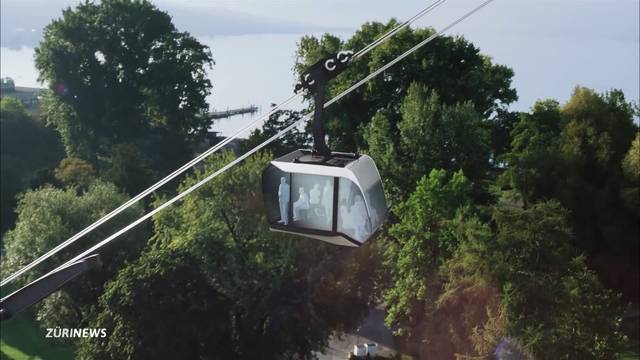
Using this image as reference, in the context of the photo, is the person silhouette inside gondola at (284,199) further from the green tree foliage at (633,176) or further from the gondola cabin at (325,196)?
the green tree foliage at (633,176)

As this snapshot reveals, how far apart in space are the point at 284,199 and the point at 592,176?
21001 millimetres

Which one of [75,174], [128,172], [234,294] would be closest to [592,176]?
[234,294]

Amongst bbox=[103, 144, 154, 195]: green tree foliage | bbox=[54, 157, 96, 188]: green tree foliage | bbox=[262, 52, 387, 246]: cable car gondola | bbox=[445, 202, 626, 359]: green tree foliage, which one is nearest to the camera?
bbox=[262, 52, 387, 246]: cable car gondola

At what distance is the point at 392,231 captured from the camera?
20.4 m

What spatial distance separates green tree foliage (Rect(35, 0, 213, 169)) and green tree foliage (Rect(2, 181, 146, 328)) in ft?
46.7

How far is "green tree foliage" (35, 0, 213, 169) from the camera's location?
4078 centimetres

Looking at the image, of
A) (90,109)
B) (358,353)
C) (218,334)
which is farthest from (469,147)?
(90,109)

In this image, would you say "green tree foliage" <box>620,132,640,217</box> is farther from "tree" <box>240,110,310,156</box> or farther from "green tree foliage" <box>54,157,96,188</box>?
"green tree foliage" <box>54,157,96,188</box>

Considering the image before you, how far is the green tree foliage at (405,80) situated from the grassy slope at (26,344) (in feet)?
43.5

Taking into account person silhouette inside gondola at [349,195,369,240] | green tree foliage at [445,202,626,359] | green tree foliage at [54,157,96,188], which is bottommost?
green tree foliage at [54,157,96,188]

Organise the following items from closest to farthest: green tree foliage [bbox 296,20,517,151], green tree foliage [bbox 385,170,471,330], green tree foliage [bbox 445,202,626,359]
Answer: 1. green tree foliage [bbox 445,202,626,359]
2. green tree foliage [bbox 385,170,471,330]
3. green tree foliage [bbox 296,20,517,151]

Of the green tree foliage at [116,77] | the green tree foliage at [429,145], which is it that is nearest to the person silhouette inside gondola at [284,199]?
the green tree foliage at [429,145]

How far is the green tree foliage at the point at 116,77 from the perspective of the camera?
40.8 meters

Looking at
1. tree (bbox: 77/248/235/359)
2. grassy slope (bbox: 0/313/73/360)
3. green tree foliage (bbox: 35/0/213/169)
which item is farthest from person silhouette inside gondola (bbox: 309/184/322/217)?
green tree foliage (bbox: 35/0/213/169)
